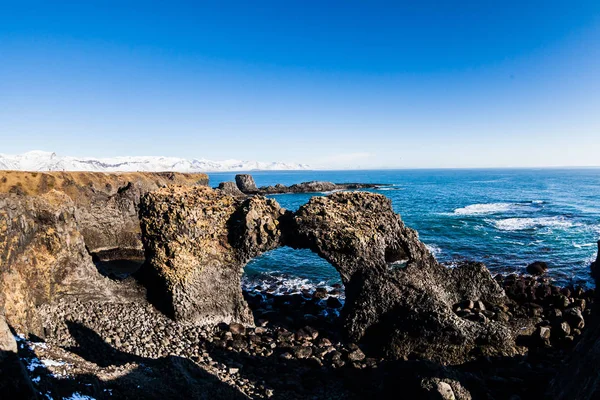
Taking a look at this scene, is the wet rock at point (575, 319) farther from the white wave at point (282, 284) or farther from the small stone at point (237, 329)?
the small stone at point (237, 329)

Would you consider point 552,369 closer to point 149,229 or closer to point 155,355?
point 155,355

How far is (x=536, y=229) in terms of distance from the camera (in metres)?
50.5

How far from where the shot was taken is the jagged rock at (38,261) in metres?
16.2

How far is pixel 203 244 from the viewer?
20875 millimetres

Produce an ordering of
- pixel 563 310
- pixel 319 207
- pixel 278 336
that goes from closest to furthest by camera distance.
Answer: pixel 278 336 < pixel 319 207 < pixel 563 310

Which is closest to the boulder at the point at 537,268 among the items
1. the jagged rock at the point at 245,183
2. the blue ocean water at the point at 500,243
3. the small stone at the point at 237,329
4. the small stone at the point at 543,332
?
the blue ocean water at the point at 500,243

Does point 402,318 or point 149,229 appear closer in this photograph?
point 402,318

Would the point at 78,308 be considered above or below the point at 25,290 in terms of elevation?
below

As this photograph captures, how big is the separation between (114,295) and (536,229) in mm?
56083

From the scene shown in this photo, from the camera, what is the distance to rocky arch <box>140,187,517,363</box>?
19.9m

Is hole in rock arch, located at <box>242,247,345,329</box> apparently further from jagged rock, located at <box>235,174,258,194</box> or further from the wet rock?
jagged rock, located at <box>235,174,258,194</box>

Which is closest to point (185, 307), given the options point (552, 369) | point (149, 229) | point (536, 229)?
point (149, 229)

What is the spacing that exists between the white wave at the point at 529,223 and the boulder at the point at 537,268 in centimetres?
1894

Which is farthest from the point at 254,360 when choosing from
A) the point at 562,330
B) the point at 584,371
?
the point at 562,330
